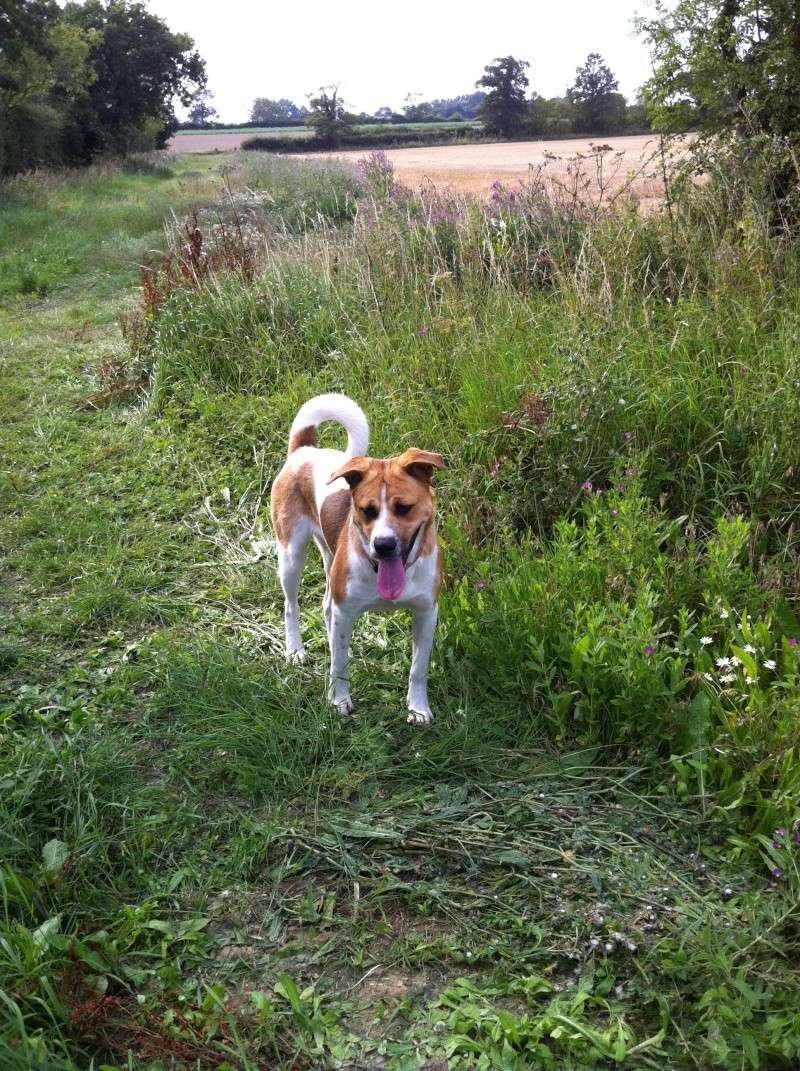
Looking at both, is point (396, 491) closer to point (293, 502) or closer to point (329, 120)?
point (293, 502)

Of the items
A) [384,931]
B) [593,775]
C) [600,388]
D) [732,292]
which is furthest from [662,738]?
[732,292]

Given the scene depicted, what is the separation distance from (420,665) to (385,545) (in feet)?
2.14

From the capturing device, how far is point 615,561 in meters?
3.59

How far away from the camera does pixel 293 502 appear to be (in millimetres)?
4020

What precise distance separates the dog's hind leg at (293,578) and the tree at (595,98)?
1769cm

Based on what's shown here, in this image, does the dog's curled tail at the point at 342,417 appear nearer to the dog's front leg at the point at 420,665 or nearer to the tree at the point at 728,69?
the dog's front leg at the point at 420,665

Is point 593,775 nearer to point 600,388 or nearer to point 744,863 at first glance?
point 744,863

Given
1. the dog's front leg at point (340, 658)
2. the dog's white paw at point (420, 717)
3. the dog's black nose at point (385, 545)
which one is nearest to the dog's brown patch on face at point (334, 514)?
the dog's front leg at point (340, 658)

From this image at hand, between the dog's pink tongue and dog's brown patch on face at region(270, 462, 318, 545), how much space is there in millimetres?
856

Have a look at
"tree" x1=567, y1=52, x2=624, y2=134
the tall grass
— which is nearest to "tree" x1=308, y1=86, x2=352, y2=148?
"tree" x1=567, y1=52, x2=624, y2=134

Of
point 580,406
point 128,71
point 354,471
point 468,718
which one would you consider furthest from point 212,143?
point 468,718

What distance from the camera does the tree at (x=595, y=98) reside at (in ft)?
63.6

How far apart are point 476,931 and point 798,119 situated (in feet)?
20.0

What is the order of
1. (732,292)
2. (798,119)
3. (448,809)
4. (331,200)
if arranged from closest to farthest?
(448,809) < (732,292) < (798,119) < (331,200)
